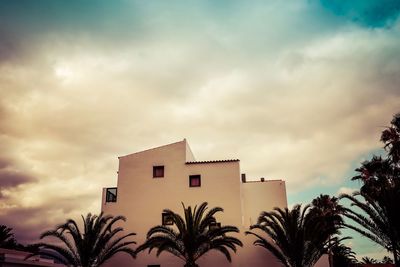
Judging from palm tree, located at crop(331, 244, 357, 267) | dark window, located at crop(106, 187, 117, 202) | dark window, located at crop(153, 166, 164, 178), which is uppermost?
dark window, located at crop(153, 166, 164, 178)

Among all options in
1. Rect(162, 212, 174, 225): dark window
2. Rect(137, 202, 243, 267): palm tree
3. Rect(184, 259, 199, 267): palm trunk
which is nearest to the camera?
Rect(137, 202, 243, 267): palm tree

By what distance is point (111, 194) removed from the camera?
93.9 ft

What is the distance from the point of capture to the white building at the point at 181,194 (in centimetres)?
2520

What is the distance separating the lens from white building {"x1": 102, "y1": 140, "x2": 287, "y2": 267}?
992 inches

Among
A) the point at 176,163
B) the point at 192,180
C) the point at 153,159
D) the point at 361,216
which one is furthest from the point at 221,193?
the point at 361,216

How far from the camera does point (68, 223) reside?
2392cm

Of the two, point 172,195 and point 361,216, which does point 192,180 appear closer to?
point 172,195

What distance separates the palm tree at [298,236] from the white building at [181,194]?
70.7 inches

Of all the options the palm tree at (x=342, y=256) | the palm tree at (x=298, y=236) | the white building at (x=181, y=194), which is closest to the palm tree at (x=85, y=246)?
the white building at (x=181, y=194)

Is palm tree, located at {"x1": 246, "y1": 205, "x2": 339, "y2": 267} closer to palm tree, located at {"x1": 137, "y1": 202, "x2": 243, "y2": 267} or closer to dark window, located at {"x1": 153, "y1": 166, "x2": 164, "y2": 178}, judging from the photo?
palm tree, located at {"x1": 137, "y1": 202, "x2": 243, "y2": 267}

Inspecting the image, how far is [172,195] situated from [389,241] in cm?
1447

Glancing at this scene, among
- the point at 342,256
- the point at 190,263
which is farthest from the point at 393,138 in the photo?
the point at 342,256

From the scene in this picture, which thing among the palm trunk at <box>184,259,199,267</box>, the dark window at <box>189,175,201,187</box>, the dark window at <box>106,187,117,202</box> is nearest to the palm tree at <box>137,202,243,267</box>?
the palm trunk at <box>184,259,199,267</box>

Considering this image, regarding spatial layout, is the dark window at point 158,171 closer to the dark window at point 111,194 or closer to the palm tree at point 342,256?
the dark window at point 111,194
